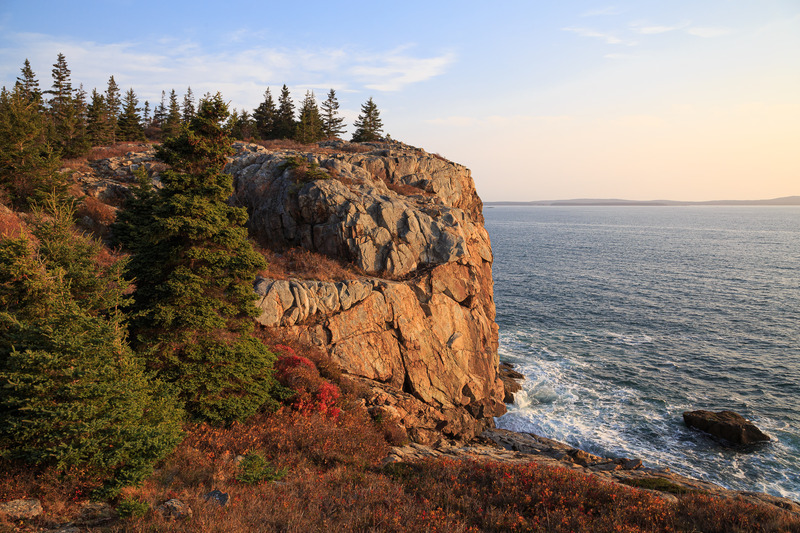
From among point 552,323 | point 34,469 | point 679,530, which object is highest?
point 34,469

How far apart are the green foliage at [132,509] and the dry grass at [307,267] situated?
50.6 feet

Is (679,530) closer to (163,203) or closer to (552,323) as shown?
(163,203)

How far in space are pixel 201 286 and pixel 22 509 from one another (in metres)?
7.83

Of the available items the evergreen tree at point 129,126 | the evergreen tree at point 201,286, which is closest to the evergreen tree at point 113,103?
the evergreen tree at point 129,126

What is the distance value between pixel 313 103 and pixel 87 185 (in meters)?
36.7

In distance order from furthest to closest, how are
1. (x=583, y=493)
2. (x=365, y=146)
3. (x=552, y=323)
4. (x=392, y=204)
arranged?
(x=552, y=323)
(x=365, y=146)
(x=392, y=204)
(x=583, y=493)

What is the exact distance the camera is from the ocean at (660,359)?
2791cm

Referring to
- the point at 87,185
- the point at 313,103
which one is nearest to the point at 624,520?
the point at 87,185

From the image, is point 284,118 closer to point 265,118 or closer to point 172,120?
point 265,118

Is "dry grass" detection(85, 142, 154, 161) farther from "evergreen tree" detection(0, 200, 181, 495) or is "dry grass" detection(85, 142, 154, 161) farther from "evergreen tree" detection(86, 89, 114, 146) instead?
"evergreen tree" detection(0, 200, 181, 495)

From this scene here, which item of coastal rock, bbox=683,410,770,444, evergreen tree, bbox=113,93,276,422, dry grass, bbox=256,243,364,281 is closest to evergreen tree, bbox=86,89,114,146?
dry grass, bbox=256,243,364,281

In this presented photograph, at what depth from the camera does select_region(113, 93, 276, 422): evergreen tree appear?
14125mm

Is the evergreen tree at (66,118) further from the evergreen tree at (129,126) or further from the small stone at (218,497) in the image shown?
the small stone at (218,497)

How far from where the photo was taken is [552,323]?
169ft
